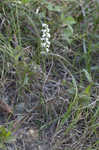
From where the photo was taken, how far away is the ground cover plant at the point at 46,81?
1.78 metres

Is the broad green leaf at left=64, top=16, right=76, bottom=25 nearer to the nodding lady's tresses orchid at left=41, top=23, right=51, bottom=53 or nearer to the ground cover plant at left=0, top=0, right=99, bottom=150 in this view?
the ground cover plant at left=0, top=0, right=99, bottom=150

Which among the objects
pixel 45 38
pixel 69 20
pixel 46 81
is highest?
pixel 69 20

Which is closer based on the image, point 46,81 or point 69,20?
point 46,81

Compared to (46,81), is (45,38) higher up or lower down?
higher up

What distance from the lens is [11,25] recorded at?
2068 mm

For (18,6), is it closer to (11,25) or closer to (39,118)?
(11,25)

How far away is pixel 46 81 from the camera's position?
1.97m

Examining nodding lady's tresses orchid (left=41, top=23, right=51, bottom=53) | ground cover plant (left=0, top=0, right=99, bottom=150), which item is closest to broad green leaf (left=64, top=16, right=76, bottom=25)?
ground cover plant (left=0, top=0, right=99, bottom=150)

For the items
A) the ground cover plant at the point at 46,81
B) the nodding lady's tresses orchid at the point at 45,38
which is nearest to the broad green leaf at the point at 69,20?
the ground cover plant at the point at 46,81

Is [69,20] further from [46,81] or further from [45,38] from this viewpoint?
[46,81]

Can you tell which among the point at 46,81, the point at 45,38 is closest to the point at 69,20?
the point at 45,38

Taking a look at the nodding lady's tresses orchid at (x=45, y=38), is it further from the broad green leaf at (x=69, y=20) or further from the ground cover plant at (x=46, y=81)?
the broad green leaf at (x=69, y=20)

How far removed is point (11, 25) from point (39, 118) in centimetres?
75

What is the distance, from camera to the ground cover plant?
1.78 meters
